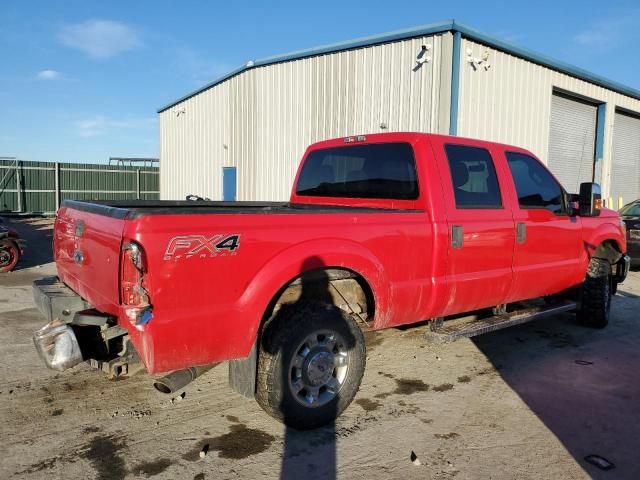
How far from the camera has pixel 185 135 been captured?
66.3 feet

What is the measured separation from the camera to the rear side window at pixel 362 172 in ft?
14.2

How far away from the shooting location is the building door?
55.8 ft

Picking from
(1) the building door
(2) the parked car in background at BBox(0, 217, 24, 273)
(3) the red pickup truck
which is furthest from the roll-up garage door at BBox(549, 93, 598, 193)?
(2) the parked car in background at BBox(0, 217, 24, 273)

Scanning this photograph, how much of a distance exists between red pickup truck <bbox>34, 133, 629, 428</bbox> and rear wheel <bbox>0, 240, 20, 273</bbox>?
640cm

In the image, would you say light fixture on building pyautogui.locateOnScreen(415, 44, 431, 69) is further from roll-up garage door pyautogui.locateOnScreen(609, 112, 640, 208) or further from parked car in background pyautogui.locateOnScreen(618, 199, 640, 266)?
Answer: roll-up garage door pyautogui.locateOnScreen(609, 112, 640, 208)

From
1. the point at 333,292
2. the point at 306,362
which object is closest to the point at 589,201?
the point at 333,292

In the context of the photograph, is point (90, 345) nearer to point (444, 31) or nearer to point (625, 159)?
point (444, 31)

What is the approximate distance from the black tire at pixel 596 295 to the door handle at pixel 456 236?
2692 millimetres

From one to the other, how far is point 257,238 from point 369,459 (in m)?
1.52

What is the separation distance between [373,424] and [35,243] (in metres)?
13.6

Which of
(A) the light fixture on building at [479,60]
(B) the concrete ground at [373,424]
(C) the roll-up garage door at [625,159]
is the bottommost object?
(B) the concrete ground at [373,424]

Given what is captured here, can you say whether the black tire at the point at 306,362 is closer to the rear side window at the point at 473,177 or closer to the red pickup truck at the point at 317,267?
the red pickup truck at the point at 317,267

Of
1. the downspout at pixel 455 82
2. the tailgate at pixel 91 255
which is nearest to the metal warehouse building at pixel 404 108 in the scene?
the downspout at pixel 455 82

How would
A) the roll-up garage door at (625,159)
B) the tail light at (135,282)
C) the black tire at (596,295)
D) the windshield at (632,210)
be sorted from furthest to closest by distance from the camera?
the roll-up garage door at (625,159)
the windshield at (632,210)
the black tire at (596,295)
the tail light at (135,282)
